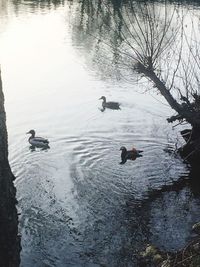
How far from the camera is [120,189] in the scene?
52.7 feet

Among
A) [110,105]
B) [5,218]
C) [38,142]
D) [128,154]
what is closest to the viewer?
[5,218]

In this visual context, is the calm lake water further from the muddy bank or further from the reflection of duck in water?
the muddy bank

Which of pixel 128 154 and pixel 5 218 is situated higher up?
pixel 5 218

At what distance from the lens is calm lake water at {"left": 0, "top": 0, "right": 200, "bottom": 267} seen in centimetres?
1267

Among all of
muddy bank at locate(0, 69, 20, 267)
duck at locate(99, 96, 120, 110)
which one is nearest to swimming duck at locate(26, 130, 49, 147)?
duck at locate(99, 96, 120, 110)

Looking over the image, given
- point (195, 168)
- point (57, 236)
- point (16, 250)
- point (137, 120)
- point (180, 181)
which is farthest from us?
point (137, 120)

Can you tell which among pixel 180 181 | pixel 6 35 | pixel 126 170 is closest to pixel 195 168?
pixel 180 181

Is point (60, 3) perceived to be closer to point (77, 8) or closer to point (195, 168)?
point (77, 8)

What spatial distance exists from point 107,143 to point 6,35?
25561 mm

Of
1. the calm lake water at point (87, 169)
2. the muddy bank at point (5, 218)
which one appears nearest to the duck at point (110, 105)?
the calm lake water at point (87, 169)

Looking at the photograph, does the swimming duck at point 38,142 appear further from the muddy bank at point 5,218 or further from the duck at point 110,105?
the muddy bank at point 5,218

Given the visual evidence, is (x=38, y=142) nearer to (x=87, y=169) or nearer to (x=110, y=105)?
(x=87, y=169)

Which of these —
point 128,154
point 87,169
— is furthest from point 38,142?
point 128,154

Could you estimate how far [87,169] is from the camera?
17.6 m
